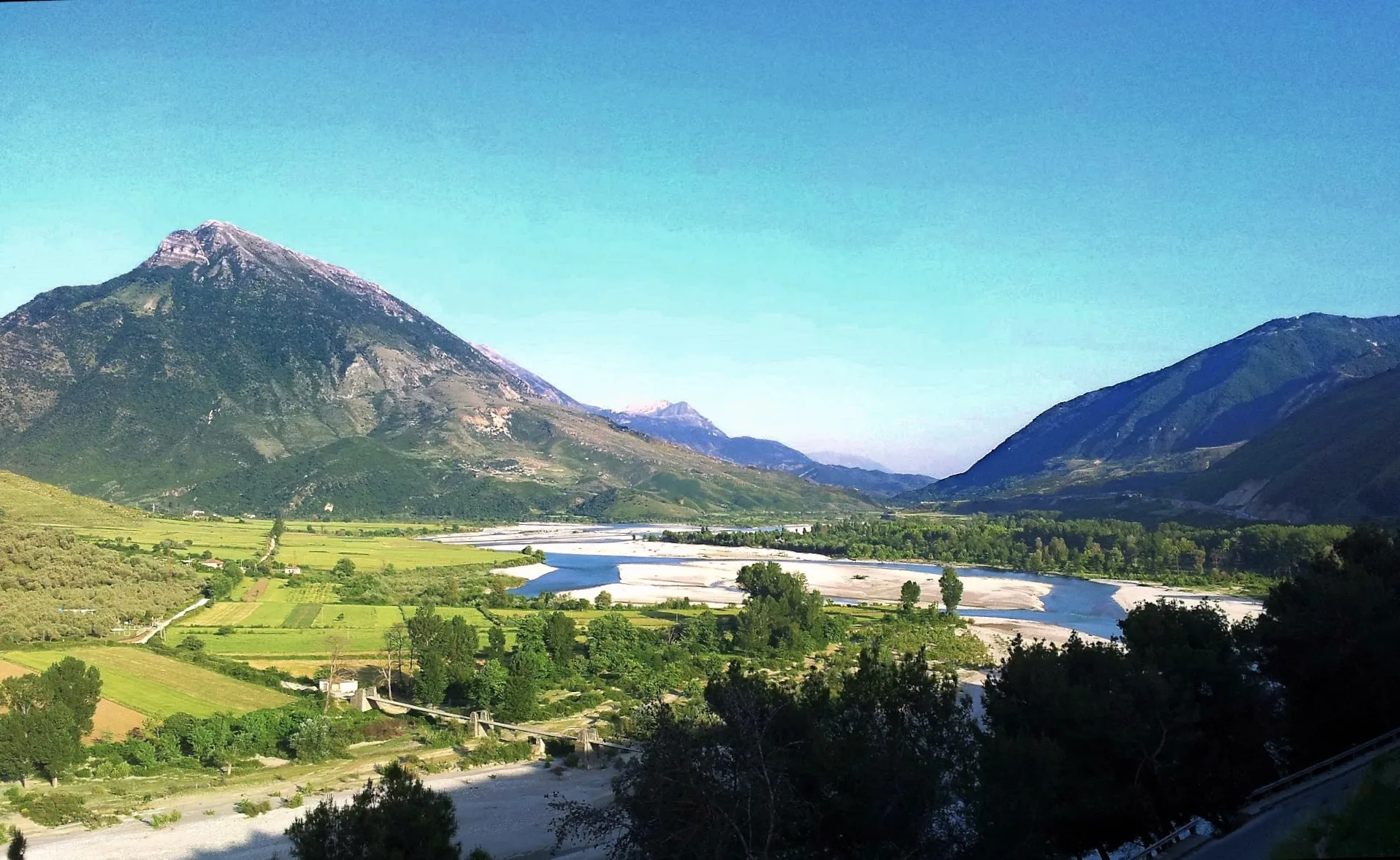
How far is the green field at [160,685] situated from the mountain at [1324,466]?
120644 millimetres

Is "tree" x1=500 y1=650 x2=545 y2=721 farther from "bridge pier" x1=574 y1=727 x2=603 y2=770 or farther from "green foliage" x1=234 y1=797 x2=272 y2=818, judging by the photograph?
"green foliage" x1=234 y1=797 x2=272 y2=818

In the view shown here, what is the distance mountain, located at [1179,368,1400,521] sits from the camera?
111125mm

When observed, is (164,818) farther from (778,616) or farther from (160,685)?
(778,616)

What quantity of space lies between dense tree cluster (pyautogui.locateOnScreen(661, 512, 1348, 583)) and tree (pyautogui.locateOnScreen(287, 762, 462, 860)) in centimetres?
8223

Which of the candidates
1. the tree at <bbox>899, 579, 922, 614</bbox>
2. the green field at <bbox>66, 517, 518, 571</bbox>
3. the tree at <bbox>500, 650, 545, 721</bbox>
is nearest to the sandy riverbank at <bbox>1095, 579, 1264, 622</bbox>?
the tree at <bbox>899, 579, 922, 614</bbox>

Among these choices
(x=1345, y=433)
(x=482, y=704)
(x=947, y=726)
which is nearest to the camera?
(x=947, y=726)

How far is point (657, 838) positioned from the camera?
14.7m

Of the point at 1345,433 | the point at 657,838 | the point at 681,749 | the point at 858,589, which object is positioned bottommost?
the point at 858,589

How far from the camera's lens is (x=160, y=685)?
43156mm

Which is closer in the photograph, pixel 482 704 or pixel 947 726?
pixel 947 726

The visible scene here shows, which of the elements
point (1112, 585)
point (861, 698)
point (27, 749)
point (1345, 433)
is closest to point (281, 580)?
point (27, 749)

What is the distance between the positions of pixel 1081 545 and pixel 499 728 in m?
109

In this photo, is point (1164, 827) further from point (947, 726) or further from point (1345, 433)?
point (1345, 433)

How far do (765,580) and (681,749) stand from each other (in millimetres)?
55025
